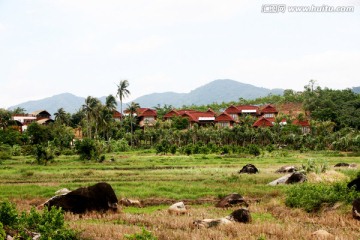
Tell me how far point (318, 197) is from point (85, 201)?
333 inches

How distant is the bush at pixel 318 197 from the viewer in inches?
563

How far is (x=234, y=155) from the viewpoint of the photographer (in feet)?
146

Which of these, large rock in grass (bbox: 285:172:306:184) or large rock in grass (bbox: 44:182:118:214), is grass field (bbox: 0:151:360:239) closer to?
large rock in grass (bbox: 44:182:118:214)

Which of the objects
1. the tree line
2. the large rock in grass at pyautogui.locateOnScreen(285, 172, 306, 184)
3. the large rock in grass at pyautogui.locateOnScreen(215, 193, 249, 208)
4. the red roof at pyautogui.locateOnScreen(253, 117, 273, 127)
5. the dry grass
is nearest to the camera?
the dry grass

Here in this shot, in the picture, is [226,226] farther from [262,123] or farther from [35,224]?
[262,123]

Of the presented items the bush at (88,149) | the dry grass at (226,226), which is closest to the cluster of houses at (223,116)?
the bush at (88,149)

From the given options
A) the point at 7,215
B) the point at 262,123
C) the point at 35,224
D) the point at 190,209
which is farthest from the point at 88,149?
the point at 262,123

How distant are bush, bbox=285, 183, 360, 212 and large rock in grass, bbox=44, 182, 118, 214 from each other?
6720 mm

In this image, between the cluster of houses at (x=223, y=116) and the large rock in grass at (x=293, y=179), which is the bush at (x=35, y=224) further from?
the cluster of houses at (x=223, y=116)

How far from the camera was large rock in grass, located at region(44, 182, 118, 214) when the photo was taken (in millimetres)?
14859

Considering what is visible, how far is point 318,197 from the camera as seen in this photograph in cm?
1441

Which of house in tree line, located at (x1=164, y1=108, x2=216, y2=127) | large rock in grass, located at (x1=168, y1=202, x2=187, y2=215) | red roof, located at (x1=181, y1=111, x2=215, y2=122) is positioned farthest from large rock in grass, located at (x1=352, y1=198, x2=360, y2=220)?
house in tree line, located at (x1=164, y1=108, x2=216, y2=127)

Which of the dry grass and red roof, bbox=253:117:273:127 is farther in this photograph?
red roof, bbox=253:117:273:127

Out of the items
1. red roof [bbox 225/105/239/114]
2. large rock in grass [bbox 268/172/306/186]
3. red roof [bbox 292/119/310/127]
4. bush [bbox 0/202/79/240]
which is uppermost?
red roof [bbox 225/105/239/114]
